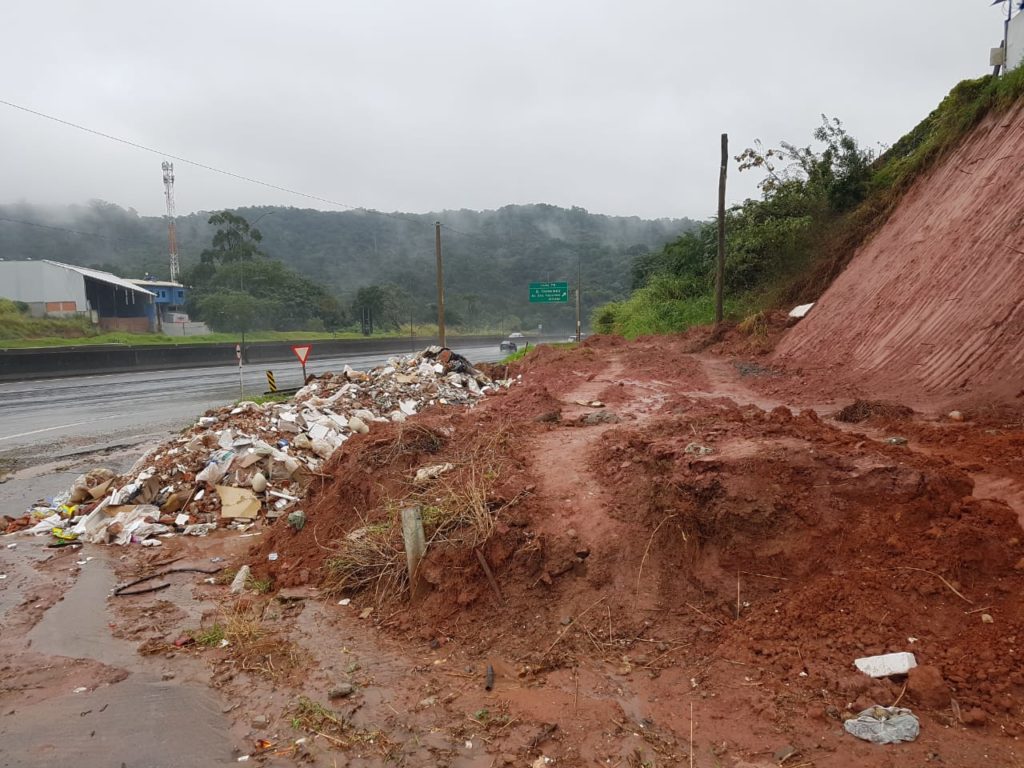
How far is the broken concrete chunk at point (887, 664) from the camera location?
3.51 meters

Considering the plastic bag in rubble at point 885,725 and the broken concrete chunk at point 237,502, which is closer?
the plastic bag in rubble at point 885,725

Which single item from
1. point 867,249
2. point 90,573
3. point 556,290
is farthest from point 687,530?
point 556,290

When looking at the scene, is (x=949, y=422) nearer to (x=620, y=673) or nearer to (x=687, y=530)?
(x=687, y=530)

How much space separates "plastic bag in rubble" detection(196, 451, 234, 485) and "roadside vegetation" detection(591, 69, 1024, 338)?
15283 mm

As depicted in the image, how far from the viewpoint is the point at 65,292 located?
38.7 meters

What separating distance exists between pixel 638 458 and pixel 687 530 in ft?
3.92

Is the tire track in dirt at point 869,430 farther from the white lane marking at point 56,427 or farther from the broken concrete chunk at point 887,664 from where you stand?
the white lane marking at point 56,427

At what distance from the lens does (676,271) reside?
29703 millimetres

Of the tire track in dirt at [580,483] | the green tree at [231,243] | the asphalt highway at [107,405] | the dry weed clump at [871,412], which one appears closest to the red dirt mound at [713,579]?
the tire track in dirt at [580,483]

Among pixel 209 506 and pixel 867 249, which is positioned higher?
pixel 867 249

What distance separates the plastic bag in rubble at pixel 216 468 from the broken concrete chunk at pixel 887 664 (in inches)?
302

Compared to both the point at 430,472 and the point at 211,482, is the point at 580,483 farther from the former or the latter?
the point at 211,482

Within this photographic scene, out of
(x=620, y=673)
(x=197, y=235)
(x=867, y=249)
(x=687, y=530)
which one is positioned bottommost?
(x=620, y=673)

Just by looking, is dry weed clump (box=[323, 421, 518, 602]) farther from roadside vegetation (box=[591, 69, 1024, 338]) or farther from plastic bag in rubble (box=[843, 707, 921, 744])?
roadside vegetation (box=[591, 69, 1024, 338])
